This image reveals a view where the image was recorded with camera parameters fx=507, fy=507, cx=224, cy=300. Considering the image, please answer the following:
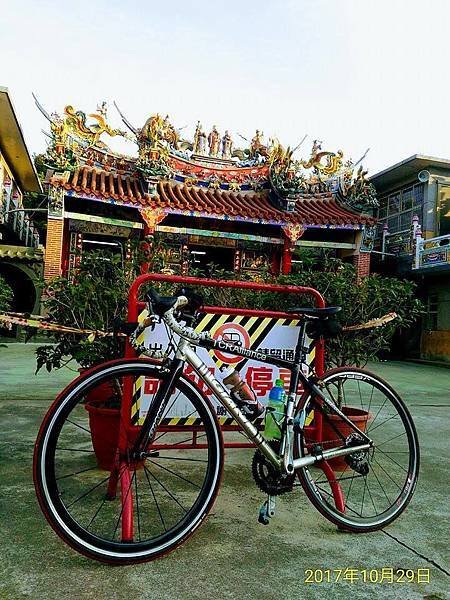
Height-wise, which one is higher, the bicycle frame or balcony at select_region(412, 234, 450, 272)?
balcony at select_region(412, 234, 450, 272)

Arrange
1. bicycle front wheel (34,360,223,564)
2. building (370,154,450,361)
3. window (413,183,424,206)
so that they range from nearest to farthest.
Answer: bicycle front wheel (34,360,223,564)
building (370,154,450,361)
window (413,183,424,206)

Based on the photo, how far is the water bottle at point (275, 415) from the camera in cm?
249

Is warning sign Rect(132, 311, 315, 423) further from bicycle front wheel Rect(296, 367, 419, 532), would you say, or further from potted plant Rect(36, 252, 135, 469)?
potted plant Rect(36, 252, 135, 469)

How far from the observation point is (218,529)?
2537 mm

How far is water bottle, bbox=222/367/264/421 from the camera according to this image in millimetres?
2410

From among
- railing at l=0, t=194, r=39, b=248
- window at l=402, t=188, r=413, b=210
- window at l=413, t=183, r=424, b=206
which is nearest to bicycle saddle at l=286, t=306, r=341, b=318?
railing at l=0, t=194, r=39, b=248

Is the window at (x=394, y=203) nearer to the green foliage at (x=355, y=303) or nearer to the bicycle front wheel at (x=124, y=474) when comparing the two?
the green foliage at (x=355, y=303)

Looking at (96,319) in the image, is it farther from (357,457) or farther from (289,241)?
(289,241)

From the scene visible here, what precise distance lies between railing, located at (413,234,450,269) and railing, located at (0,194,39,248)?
13230mm

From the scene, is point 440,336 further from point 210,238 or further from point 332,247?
point 210,238

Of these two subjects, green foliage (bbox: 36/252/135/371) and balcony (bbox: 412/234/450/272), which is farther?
balcony (bbox: 412/234/450/272)

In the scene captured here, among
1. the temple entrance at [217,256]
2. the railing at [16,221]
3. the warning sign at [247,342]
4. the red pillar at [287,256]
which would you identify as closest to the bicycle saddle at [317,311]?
the warning sign at [247,342]

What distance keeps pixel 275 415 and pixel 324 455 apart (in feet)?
1.07

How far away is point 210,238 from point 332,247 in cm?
417
